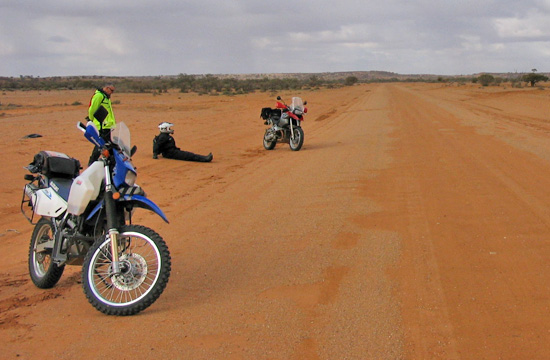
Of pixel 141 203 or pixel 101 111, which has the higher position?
pixel 101 111

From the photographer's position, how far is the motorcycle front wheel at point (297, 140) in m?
14.8

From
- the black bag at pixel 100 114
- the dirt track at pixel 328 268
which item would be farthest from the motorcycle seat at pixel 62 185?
the black bag at pixel 100 114

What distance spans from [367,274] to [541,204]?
3718 millimetres

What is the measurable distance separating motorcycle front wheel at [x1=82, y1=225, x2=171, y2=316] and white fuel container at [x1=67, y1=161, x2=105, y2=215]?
1.29 ft

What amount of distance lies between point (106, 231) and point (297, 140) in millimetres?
10565

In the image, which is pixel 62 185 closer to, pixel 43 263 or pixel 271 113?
pixel 43 263

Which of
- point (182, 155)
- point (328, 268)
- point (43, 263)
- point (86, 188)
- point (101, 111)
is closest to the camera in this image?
point (86, 188)

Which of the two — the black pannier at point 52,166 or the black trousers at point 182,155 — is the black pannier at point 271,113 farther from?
the black pannier at point 52,166

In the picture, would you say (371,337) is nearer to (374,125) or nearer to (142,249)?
(142,249)

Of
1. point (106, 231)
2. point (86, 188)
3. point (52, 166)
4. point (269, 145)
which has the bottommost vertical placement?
point (269, 145)

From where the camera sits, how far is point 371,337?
4.05 metres

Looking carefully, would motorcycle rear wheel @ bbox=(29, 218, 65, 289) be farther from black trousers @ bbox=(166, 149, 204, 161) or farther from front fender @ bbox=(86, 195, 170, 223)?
black trousers @ bbox=(166, 149, 204, 161)

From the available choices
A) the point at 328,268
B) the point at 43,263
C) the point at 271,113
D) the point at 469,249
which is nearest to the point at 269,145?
the point at 271,113

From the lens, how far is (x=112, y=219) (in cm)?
450
